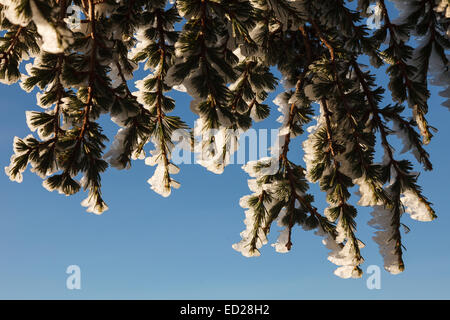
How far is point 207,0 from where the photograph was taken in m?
1.80

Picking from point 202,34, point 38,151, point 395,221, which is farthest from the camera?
point 395,221

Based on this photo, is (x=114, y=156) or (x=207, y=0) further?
(x=114, y=156)

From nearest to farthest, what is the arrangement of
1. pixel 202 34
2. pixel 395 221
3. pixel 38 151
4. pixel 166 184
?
pixel 202 34 < pixel 38 151 < pixel 166 184 < pixel 395 221

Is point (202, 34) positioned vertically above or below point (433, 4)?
below

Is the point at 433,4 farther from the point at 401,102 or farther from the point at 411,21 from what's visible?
the point at 401,102

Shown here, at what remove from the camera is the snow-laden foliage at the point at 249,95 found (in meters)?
1.90

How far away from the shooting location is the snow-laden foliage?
74.7 inches

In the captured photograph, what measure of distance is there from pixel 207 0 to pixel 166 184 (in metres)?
1.02

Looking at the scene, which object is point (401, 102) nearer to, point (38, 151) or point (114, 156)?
point (114, 156)

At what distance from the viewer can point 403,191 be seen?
2.33 meters

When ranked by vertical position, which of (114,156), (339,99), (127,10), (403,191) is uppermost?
(127,10)

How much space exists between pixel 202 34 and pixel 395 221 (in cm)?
163

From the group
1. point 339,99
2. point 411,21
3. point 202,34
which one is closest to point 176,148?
point 202,34

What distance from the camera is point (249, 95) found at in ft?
7.86
